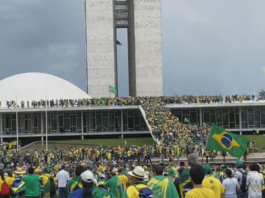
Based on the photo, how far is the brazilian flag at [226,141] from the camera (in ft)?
44.5

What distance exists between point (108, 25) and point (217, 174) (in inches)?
2318

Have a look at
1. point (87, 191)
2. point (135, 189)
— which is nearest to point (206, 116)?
point (135, 189)

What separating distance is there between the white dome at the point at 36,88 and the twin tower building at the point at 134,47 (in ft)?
10.6

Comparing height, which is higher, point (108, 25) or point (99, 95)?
point (108, 25)

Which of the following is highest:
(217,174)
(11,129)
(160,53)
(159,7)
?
(159,7)

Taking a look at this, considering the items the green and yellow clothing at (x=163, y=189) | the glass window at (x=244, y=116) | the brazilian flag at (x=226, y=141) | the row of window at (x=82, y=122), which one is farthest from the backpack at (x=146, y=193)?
the glass window at (x=244, y=116)

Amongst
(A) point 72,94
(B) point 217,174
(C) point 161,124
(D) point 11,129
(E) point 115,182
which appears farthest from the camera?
(A) point 72,94

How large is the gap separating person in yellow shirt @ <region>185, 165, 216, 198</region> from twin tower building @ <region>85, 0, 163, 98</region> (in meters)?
63.8

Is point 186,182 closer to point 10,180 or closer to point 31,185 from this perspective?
point 31,185

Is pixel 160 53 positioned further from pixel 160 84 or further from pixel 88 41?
pixel 88 41

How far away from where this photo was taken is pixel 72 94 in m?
68.1

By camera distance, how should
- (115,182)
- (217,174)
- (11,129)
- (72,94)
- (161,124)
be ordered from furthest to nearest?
(72,94)
(11,129)
(161,124)
(217,174)
(115,182)

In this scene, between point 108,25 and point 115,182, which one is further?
point 108,25

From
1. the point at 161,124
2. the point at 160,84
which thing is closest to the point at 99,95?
the point at 160,84
